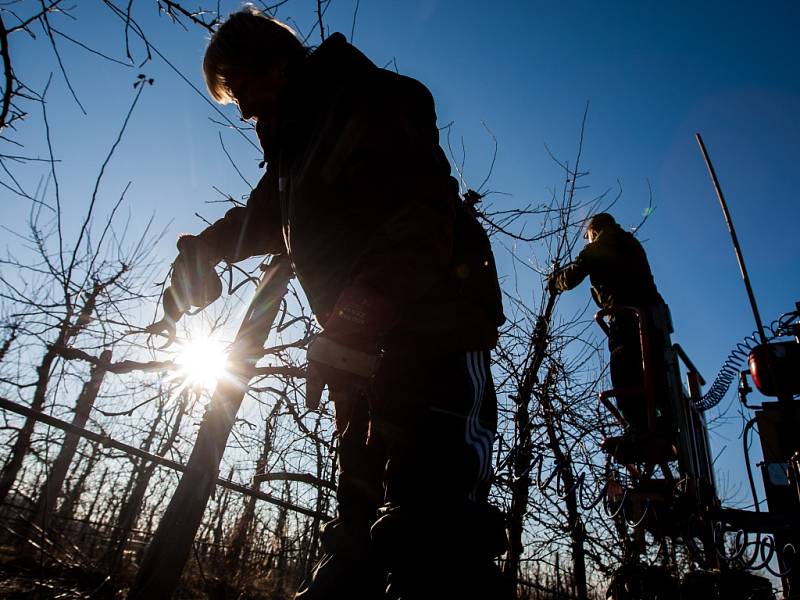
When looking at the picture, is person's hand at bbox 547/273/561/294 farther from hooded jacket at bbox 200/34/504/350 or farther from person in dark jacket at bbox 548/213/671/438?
hooded jacket at bbox 200/34/504/350

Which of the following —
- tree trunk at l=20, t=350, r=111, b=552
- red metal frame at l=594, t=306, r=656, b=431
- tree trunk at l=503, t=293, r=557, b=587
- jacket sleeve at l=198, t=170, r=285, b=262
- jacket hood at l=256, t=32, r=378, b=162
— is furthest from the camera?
tree trunk at l=503, t=293, r=557, b=587

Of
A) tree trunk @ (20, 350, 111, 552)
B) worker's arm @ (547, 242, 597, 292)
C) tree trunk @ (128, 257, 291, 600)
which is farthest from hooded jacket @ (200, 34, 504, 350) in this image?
worker's arm @ (547, 242, 597, 292)

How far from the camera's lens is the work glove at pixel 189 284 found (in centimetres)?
162

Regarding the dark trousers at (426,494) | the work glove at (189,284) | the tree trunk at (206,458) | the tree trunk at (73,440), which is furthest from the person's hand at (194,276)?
the tree trunk at (206,458)

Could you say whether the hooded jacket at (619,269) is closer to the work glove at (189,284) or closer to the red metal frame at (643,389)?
the red metal frame at (643,389)

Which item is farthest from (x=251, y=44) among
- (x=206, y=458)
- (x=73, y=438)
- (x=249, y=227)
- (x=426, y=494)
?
(x=73, y=438)

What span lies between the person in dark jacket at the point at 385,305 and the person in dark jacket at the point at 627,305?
291cm

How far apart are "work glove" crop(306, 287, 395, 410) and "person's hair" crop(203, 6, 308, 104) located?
3.32 feet

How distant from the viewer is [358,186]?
1.12 meters

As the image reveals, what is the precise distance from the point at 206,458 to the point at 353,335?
313 cm

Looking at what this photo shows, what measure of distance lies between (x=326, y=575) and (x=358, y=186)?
97 centimetres

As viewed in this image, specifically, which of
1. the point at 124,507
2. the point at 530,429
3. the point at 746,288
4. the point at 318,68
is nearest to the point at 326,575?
the point at 318,68

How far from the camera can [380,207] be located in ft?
3.66

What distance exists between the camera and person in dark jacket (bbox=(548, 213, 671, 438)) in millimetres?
3535
